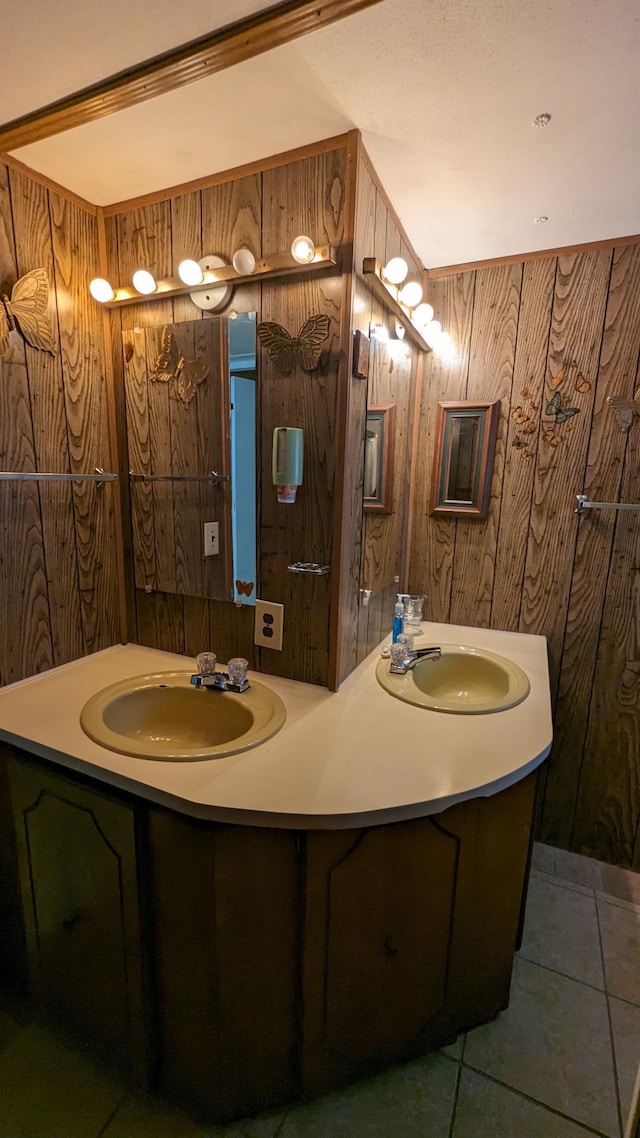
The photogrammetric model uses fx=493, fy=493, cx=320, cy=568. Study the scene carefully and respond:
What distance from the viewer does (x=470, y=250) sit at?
1664mm

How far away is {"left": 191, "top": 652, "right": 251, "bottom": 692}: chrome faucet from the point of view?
4.28ft

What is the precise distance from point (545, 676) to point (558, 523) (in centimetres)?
57

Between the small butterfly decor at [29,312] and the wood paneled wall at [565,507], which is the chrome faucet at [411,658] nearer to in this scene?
the wood paneled wall at [565,507]

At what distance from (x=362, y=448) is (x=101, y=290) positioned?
869 millimetres

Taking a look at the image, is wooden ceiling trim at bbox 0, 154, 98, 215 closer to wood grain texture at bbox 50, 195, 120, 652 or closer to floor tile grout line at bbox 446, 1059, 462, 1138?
wood grain texture at bbox 50, 195, 120, 652

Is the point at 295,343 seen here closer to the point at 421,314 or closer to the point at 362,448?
the point at 362,448

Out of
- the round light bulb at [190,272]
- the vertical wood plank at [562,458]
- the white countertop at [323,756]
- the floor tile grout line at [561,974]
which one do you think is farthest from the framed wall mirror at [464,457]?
the floor tile grout line at [561,974]

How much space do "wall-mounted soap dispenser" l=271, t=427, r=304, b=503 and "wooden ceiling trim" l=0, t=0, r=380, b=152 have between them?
2.22 ft

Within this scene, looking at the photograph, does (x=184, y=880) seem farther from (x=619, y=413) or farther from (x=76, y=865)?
(x=619, y=413)

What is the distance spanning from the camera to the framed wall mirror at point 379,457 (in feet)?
4.67

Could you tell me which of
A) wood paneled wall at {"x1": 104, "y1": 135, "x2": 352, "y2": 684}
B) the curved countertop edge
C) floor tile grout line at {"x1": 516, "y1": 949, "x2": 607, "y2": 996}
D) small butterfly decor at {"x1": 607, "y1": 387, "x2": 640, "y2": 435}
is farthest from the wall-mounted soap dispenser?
floor tile grout line at {"x1": 516, "y1": 949, "x2": 607, "y2": 996}

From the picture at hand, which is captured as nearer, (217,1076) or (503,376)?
(217,1076)

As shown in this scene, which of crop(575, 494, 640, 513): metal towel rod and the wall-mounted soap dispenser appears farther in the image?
crop(575, 494, 640, 513): metal towel rod

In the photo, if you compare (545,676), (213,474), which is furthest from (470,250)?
(545,676)
